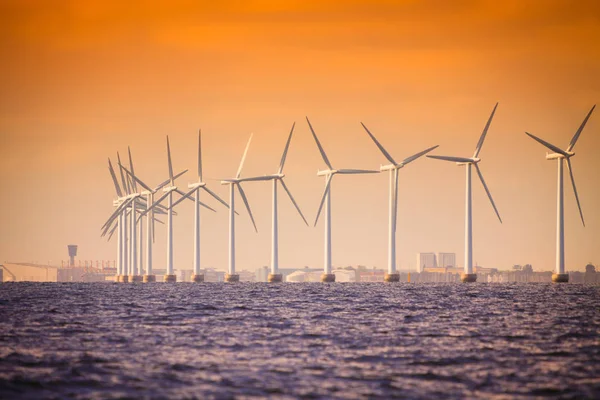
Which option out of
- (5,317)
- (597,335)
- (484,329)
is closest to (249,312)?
(5,317)

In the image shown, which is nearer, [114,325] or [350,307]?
[114,325]

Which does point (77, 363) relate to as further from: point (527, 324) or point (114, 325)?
point (527, 324)

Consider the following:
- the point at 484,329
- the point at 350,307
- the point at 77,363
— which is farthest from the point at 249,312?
the point at 77,363

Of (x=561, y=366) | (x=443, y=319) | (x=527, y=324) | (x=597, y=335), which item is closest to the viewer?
(x=561, y=366)

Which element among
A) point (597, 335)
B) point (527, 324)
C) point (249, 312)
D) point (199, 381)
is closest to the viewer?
point (199, 381)

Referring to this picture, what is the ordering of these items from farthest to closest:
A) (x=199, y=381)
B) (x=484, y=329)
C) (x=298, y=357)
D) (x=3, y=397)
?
(x=484, y=329) → (x=298, y=357) → (x=199, y=381) → (x=3, y=397)

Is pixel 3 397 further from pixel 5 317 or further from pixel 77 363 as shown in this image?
pixel 5 317
